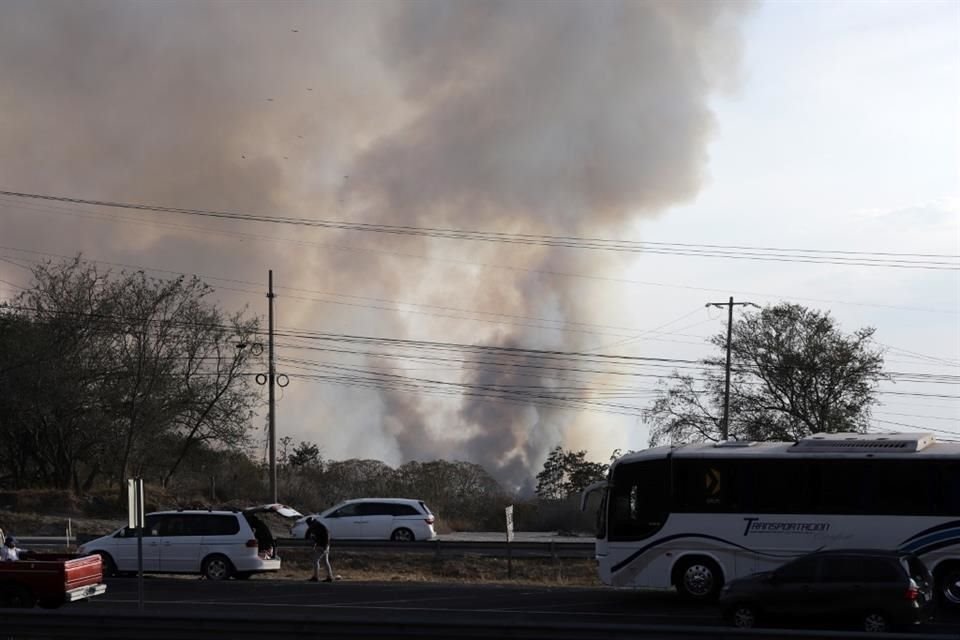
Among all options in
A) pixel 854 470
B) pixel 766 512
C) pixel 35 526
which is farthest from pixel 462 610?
pixel 35 526

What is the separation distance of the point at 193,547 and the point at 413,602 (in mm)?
8227

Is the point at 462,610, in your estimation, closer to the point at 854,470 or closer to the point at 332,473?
the point at 854,470

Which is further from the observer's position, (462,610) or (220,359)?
(220,359)

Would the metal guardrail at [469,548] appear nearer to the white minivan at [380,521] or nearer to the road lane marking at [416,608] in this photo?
the white minivan at [380,521]

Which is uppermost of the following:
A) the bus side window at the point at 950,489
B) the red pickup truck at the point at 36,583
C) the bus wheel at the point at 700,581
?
the bus side window at the point at 950,489

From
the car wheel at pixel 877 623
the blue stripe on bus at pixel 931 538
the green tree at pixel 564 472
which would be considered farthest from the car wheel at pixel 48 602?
the green tree at pixel 564 472

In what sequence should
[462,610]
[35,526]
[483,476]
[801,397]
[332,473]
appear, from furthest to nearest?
1. [483,476]
2. [332,473]
3. [801,397]
4. [35,526]
5. [462,610]

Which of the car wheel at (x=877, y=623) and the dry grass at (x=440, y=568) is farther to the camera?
the dry grass at (x=440, y=568)

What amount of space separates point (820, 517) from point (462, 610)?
8.50 meters

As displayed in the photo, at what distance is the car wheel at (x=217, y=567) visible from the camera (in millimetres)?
31547

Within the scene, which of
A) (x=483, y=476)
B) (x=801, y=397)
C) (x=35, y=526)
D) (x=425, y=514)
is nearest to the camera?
(x=425, y=514)

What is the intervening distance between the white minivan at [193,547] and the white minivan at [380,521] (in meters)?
10.3

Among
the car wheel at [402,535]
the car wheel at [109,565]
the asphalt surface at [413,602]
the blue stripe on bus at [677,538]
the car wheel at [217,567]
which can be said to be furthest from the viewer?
the car wheel at [402,535]

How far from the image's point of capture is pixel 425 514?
140ft
